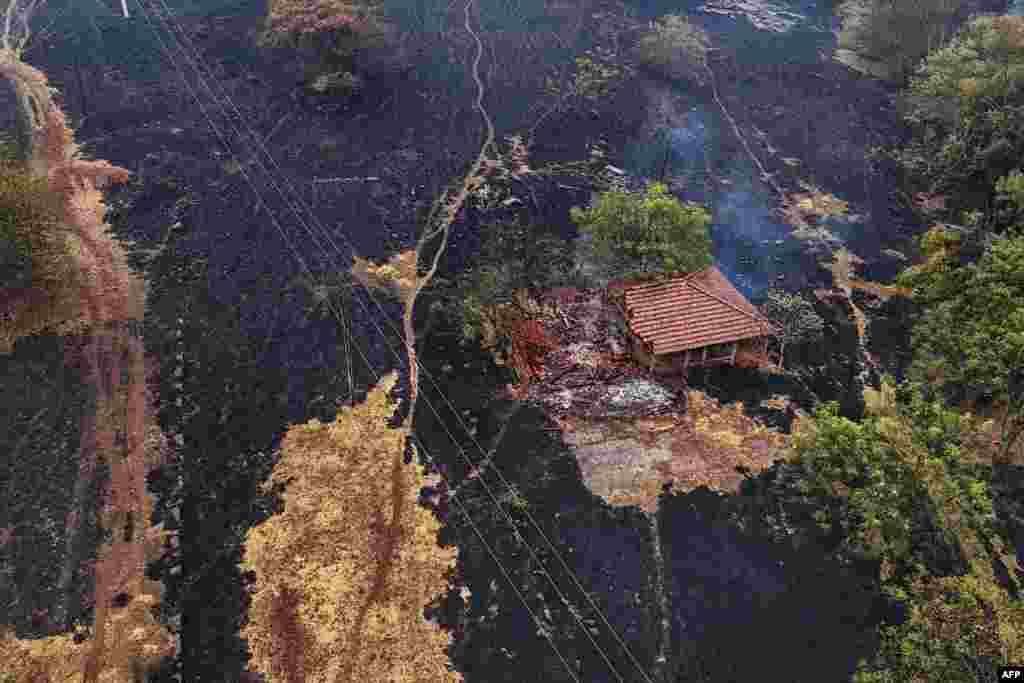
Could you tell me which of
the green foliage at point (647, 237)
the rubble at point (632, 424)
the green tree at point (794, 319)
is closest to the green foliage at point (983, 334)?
the green tree at point (794, 319)

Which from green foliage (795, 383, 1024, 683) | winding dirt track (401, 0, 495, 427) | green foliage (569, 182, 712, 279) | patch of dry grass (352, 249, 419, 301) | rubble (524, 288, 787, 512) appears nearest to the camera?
green foliage (795, 383, 1024, 683)

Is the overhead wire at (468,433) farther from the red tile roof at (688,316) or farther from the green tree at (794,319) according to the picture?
the green tree at (794,319)

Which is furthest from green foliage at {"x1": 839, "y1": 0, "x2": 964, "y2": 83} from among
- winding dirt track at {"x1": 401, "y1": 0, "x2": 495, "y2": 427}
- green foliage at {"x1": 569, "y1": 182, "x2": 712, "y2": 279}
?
green foliage at {"x1": 569, "y1": 182, "x2": 712, "y2": 279}

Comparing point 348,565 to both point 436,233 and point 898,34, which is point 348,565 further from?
point 898,34

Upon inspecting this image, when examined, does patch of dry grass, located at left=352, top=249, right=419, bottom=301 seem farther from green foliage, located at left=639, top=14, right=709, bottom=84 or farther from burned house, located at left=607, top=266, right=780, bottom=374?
green foliage, located at left=639, top=14, right=709, bottom=84

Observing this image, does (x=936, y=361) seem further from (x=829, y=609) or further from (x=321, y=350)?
(x=321, y=350)

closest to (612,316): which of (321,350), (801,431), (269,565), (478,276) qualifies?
(478,276)
